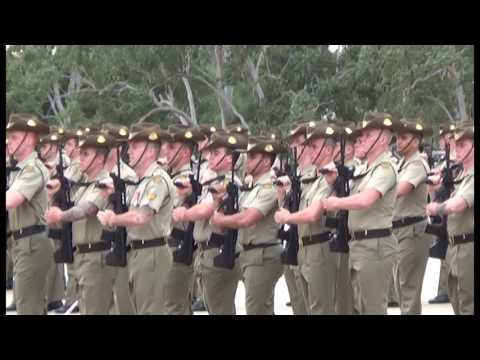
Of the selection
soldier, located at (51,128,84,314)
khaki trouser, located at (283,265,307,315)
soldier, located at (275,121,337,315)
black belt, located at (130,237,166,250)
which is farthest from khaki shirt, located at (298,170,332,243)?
soldier, located at (51,128,84,314)

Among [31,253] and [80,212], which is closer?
[80,212]

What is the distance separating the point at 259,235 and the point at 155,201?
1.12 meters

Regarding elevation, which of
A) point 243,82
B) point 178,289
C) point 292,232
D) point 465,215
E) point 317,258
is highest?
point 243,82

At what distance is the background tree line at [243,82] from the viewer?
34594 mm

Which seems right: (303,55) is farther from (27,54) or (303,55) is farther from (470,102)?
(27,54)

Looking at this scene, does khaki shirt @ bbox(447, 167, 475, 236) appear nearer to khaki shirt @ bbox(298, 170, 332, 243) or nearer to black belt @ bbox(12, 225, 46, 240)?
khaki shirt @ bbox(298, 170, 332, 243)

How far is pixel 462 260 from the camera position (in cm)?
959

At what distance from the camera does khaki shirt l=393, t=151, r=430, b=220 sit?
10.4 m

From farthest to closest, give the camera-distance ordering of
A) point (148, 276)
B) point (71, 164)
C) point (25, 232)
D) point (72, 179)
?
point (71, 164), point (72, 179), point (25, 232), point (148, 276)

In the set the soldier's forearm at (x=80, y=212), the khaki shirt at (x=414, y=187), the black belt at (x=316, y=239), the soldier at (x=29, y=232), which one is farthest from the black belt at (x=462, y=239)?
the soldier at (x=29, y=232)

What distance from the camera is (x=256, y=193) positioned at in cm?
969

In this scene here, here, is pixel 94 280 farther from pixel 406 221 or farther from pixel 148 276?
pixel 406 221

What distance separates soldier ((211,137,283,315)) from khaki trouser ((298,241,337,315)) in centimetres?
30

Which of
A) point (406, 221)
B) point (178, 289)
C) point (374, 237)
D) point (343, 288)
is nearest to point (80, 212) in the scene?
point (178, 289)
